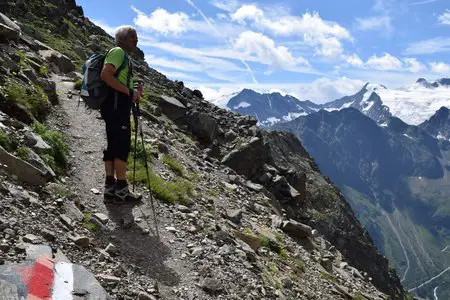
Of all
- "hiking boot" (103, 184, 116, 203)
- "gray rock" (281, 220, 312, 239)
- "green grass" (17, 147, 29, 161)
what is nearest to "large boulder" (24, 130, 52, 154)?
"green grass" (17, 147, 29, 161)

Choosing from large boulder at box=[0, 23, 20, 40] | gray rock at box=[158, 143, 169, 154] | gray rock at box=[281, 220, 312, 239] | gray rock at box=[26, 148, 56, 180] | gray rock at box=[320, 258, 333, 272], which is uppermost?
large boulder at box=[0, 23, 20, 40]

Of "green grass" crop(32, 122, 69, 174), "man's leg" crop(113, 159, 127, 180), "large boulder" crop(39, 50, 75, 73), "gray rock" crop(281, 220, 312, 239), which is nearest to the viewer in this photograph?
"man's leg" crop(113, 159, 127, 180)

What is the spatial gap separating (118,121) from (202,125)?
71.0ft

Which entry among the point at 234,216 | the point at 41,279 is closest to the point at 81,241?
the point at 41,279

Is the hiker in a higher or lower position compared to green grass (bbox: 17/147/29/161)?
higher

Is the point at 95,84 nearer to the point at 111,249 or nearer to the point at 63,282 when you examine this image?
the point at 111,249

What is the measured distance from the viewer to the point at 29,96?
16469mm

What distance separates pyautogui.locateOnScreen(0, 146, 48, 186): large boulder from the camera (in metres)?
10.5

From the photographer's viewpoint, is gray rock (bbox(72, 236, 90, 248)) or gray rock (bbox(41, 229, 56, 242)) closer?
gray rock (bbox(41, 229, 56, 242))

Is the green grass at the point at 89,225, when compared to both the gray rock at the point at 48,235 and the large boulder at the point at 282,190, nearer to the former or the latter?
the gray rock at the point at 48,235

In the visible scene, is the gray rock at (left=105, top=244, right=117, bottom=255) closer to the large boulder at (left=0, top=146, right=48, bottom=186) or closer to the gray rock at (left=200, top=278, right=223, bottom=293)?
the gray rock at (left=200, top=278, right=223, bottom=293)

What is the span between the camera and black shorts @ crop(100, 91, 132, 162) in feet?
38.1

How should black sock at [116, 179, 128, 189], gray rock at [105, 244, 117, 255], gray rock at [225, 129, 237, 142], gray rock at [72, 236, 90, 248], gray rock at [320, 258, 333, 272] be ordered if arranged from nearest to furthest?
gray rock at [72, 236, 90, 248], gray rock at [105, 244, 117, 255], black sock at [116, 179, 128, 189], gray rock at [320, 258, 333, 272], gray rock at [225, 129, 237, 142]

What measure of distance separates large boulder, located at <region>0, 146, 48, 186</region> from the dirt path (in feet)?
4.76
